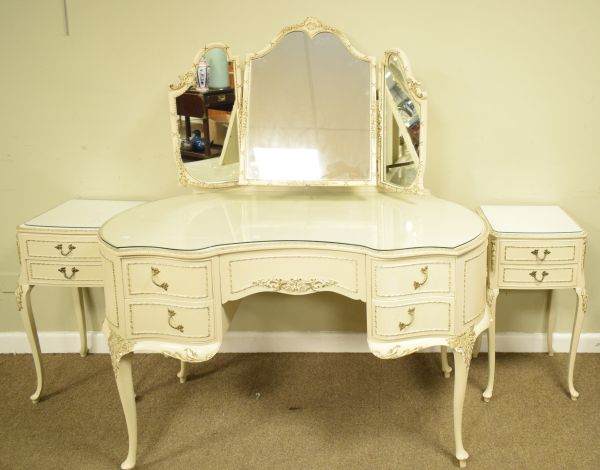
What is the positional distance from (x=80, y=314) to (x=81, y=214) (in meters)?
0.54

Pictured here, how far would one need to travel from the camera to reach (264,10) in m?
2.45

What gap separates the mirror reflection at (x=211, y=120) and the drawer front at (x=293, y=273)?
1.75 ft

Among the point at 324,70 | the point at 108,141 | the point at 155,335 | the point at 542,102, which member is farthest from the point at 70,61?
the point at 542,102

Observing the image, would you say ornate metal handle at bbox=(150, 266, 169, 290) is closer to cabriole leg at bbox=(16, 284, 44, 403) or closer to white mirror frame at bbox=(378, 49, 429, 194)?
cabriole leg at bbox=(16, 284, 44, 403)

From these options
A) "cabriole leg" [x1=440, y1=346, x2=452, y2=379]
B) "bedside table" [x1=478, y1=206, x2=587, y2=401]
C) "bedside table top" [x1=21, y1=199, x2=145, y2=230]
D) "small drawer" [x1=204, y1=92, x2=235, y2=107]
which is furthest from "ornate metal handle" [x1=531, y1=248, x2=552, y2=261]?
"bedside table top" [x1=21, y1=199, x2=145, y2=230]

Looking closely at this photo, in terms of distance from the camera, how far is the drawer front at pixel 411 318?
6.60ft

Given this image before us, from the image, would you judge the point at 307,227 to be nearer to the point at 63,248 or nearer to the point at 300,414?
the point at 300,414

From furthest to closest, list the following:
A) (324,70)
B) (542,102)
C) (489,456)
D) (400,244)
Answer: (542,102) → (324,70) → (489,456) → (400,244)

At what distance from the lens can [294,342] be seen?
2.87 metres

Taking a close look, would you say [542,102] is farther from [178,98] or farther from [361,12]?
[178,98]

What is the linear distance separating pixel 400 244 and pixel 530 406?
1001 millimetres

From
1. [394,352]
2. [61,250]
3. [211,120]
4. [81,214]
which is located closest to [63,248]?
[61,250]

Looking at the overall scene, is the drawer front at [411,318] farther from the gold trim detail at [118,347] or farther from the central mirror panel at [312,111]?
the gold trim detail at [118,347]

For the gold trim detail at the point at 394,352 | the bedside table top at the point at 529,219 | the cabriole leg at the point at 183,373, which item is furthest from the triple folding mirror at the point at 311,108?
the cabriole leg at the point at 183,373
